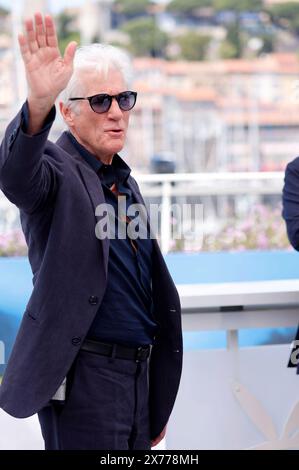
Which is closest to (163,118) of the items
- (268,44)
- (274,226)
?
(268,44)

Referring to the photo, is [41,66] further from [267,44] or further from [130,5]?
[267,44]

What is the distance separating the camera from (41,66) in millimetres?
1808

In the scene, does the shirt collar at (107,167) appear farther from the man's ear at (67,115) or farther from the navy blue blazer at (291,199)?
the navy blue blazer at (291,199)

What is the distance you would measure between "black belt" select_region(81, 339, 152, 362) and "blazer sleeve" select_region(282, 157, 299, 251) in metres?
1.23

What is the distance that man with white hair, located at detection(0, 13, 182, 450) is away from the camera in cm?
203

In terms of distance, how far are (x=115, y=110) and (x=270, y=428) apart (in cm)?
188

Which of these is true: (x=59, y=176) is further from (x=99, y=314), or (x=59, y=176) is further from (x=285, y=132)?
(x=285, y=132)

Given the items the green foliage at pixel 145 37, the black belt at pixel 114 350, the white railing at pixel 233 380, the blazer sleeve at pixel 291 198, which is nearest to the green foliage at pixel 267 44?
the green foliage at pixel 145 37

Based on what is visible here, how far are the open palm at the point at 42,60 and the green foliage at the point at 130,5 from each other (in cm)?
2933

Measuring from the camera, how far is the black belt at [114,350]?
2.07 meters

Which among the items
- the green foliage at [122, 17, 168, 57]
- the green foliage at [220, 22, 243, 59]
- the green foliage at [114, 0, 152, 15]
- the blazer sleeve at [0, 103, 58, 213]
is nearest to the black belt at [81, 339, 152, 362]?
the blazer sleeve at [0, 103, 58, 213]

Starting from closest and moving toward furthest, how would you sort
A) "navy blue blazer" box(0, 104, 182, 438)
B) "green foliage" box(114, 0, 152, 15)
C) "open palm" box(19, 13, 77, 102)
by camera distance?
"open palm" box(19, 13, 77, 102) < "navy blue blazer" box(0, 104, 182, 438) < "green foliage" box(114, 0, 152, 15)

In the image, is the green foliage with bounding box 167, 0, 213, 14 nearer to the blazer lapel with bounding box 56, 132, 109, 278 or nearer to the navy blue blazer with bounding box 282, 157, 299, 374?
the navy blue blazer with bounding box 282, 157, 299, 374

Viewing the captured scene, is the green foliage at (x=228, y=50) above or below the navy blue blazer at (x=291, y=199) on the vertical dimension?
above
